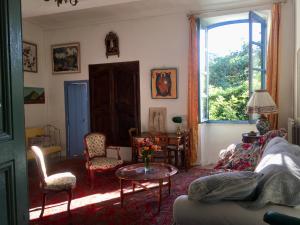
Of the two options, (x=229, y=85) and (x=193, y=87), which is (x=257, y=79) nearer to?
(x=229, y=85)

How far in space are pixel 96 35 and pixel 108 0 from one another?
1.52 metres

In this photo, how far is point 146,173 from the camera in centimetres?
374

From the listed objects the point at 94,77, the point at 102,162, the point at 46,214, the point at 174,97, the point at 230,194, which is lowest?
the point at 46,214

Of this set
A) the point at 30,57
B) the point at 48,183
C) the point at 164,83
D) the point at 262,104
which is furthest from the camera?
the point at 30,57

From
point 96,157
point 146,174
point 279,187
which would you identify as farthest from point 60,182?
point 279,187

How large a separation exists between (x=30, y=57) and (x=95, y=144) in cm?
298

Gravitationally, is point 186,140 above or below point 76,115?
below

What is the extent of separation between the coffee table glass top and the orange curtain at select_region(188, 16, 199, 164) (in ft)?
5.81

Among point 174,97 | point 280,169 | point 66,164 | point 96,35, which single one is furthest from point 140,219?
point 96,35

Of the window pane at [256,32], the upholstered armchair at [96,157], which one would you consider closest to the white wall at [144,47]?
→ the window pane at [256,32]

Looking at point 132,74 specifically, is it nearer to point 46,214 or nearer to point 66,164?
point 66,164

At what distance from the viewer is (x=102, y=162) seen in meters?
4.73

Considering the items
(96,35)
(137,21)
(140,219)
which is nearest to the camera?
(140,219)

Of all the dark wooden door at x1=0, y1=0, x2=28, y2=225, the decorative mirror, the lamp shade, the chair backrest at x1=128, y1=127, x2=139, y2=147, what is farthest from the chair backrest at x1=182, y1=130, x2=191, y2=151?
the dark wooden door at x1=0, y1=0, x2=28, y2=225
